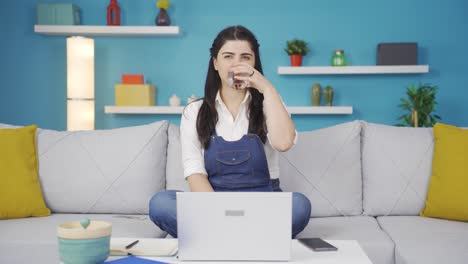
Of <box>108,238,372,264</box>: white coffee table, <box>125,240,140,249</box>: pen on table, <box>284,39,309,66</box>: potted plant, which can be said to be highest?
<box>284,39,309,66</box>: potted plant

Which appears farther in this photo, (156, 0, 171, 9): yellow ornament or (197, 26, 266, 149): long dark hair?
(156, 0, 171, 9): yellow ornament

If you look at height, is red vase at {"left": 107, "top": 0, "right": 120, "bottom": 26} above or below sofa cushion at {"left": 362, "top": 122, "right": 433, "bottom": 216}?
above

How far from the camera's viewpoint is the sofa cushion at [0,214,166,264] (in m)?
1.90

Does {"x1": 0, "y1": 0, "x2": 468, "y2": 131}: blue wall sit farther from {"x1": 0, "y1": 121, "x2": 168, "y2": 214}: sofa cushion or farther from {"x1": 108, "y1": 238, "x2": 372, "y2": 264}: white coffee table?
{"x1": 108, "y1": 238, "x2": 372, "y2": 264}: white coffee table

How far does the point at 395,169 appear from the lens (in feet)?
7.89

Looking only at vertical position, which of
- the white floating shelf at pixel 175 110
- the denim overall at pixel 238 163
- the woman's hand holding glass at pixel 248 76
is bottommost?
the denim overall at pixel 238 163

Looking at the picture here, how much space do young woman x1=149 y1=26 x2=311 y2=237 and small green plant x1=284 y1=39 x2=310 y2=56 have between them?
2100 millimetres

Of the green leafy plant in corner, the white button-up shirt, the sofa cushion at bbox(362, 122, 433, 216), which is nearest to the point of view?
the white button-up shirt

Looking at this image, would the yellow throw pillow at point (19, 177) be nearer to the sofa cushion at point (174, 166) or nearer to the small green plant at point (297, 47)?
the sofa cushion at point (174, 166)

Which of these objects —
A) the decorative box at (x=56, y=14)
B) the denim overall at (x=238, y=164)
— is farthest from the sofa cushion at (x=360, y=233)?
the decorative box at (x=56, y=14)

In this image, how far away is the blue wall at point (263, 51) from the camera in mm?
4309

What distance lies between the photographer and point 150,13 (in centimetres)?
441

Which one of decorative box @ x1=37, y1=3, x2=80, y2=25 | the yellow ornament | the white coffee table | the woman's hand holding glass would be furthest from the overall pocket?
decorative box @ x1=37, y1=3, x2=80, y2=25

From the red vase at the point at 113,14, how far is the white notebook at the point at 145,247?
3.16 meters
